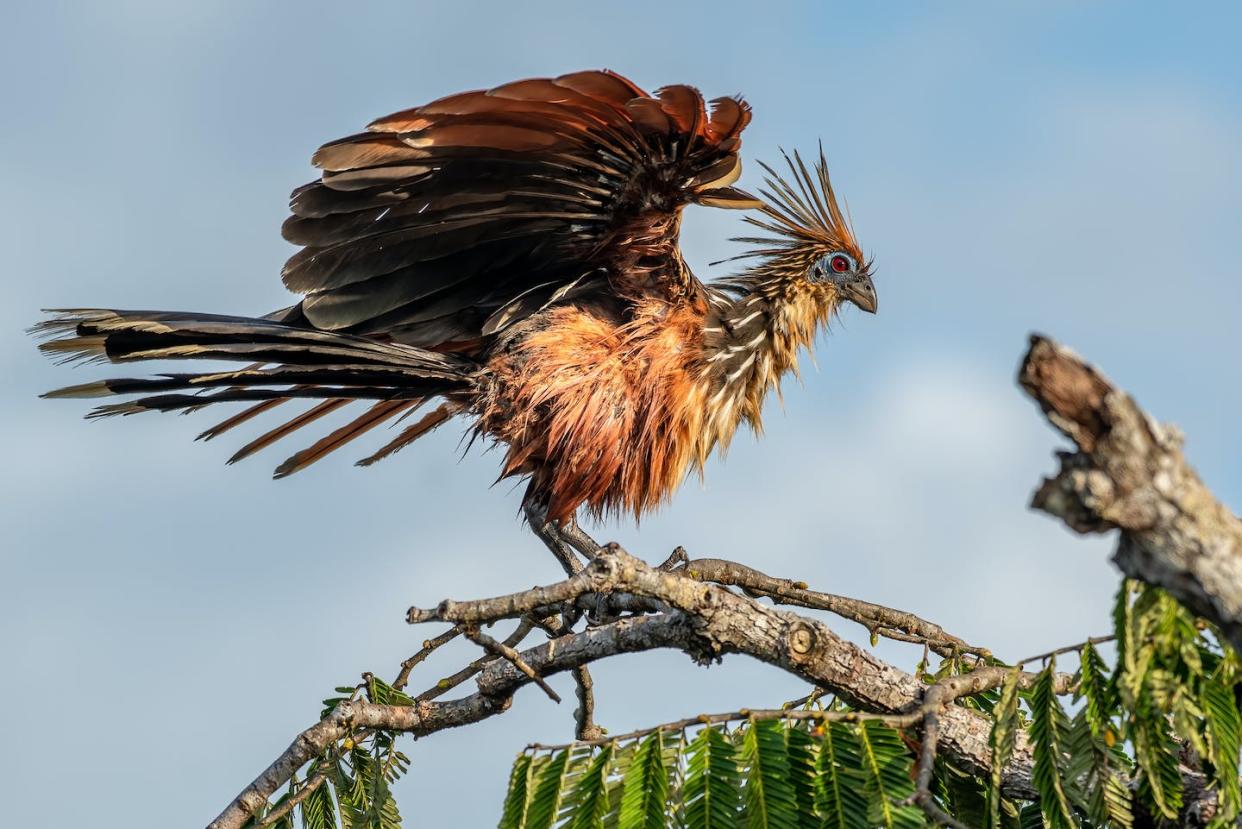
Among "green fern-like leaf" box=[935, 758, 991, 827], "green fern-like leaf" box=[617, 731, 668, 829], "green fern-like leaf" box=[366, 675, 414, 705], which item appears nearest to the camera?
"green fern-like leaf" box=[617, 731, 668, 829]

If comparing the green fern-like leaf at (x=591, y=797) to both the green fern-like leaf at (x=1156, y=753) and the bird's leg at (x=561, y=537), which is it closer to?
the green fern-like leaf at (x=1156, y=753)

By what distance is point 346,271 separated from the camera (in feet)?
14.4

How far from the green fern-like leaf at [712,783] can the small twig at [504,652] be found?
1.68 ft

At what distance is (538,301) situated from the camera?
Answer: 476cm

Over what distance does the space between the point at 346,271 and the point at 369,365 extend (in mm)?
352

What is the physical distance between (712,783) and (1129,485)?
3.65ft

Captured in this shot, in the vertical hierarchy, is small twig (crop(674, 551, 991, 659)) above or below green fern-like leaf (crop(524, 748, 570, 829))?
above

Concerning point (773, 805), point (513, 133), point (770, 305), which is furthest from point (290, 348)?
point (773, 805)

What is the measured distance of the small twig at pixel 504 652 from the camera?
2889mm

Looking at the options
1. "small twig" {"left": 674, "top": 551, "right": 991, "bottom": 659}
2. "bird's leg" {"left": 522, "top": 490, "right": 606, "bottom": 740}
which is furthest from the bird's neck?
"small twig" {"left": 674, "top": 551, "right": 991, "bottom": 659}

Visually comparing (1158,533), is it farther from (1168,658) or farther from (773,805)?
(773,805)

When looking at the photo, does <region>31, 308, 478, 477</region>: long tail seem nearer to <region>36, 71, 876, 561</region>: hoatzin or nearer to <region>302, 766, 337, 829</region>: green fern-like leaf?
<region>36, 71, 876, 561</region>: hoatzin

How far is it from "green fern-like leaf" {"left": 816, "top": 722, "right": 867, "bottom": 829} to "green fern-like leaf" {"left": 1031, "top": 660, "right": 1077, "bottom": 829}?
1.38 ft

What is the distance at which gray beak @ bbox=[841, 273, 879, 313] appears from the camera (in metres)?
5.38
